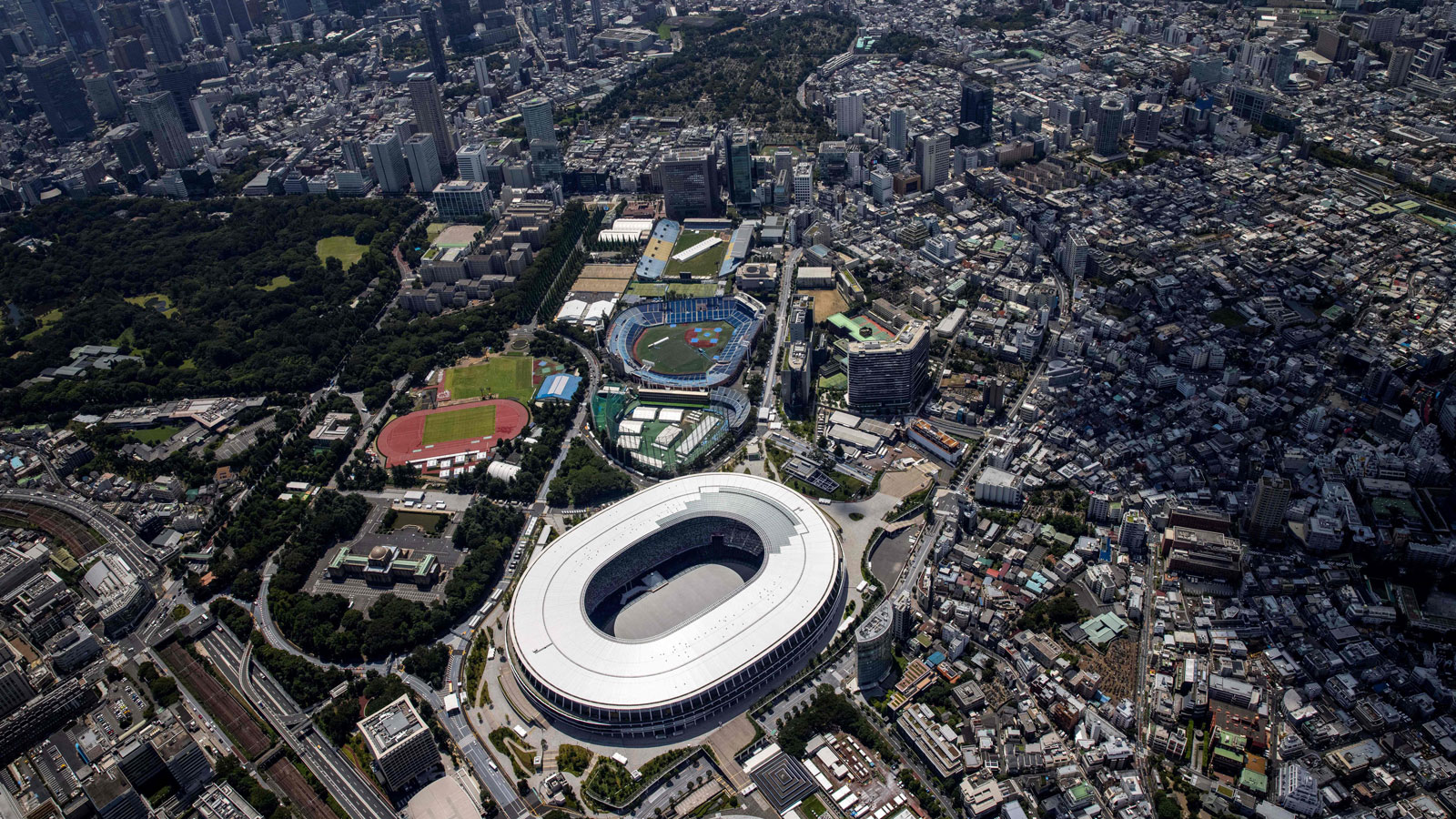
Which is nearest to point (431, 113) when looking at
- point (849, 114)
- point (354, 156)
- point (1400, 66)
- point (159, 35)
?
point (354, 156)

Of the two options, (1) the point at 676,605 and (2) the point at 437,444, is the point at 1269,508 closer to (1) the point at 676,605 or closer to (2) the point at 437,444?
(1) the point at 676,605

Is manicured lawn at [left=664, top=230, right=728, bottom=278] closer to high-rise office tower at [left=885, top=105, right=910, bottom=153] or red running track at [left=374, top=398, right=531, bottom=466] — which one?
red running track at [left=374, top=398, right=531, bottom=466]

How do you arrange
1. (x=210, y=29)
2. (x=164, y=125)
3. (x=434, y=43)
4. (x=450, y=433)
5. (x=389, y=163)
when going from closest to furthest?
(x=450, y=433) < (x=389, y=163) < (x=164, y=125) < (x=434, y=43) < (x=210, y=29)

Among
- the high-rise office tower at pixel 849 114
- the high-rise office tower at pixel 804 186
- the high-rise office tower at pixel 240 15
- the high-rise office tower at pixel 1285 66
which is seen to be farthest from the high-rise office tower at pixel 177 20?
the high-rise office tower at pixel 1285 66

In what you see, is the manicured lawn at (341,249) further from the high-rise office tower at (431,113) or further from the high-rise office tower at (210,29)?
the high-rise office tower at (210,29)

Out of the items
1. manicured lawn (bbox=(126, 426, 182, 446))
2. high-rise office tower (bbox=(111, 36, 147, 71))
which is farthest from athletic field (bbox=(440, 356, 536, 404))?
high-rise office tower (bbox=(111, 36, 147, 71))

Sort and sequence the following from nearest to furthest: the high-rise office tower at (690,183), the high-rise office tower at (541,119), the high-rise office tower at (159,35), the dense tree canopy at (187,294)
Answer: the dense tree canopy at (187,294) < the high-rise office tower at (690,183) < the high-rise office tower at (541,119) < the high-rise office tower at (159,35)

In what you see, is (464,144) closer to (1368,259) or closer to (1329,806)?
(1368,259)

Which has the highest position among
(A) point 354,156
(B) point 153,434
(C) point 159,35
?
(C) point 159,35
